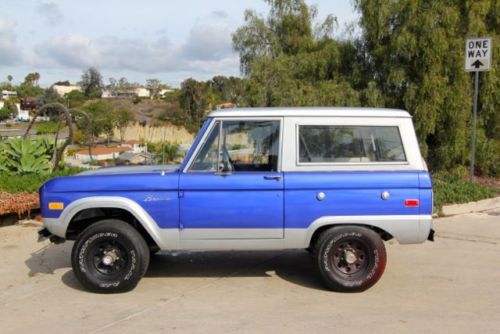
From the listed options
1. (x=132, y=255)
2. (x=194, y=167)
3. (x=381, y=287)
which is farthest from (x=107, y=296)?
(x=381, y=287)

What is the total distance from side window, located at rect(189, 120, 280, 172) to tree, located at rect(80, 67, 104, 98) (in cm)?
9238

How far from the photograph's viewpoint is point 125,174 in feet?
17.8

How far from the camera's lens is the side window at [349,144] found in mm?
5398

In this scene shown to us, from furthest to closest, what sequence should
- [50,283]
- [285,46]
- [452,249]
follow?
[285,46] < [452,249] < [50,283]

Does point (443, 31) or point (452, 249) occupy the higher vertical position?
point (443, 31)

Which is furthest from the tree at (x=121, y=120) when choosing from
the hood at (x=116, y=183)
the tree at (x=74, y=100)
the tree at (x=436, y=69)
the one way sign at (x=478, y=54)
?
the hood at (x=116, y=183)

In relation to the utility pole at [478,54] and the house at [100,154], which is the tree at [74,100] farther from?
the utility pole at [478,54]

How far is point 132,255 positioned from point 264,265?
1736mm

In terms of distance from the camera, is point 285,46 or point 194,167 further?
point 285,46

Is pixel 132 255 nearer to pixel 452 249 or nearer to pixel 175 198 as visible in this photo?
pixel 175 198

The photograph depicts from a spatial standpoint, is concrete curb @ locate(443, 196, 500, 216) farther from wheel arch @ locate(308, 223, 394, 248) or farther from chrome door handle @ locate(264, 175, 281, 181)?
chrome door handle @ locate(264, 175, 281, 181)

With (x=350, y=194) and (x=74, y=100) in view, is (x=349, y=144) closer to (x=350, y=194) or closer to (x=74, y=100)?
(x=350, y=194)

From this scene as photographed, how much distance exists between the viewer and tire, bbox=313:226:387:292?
17.3ft

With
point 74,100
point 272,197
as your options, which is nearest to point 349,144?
point 272,197
